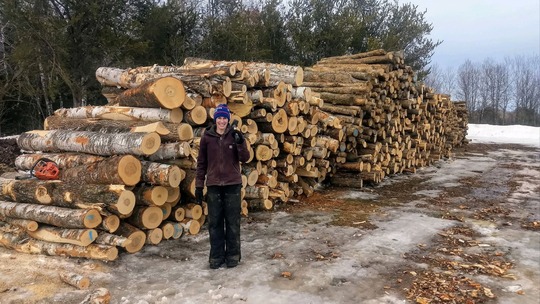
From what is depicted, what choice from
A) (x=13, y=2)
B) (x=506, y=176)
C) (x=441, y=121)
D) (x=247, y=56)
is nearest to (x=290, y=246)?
(x=506, y=176)

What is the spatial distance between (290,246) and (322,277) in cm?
107

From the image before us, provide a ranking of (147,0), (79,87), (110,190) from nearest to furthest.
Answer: (110,190) → (79,87) → (147,0)

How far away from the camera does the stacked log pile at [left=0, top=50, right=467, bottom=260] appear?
→ 5160 mm

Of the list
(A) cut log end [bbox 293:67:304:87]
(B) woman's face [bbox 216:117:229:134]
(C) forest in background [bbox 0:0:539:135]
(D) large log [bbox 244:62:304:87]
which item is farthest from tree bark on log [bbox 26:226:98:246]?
(C) forest in background [bbox 0:0:539:135]

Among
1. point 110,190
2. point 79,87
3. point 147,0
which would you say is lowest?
point 110,190

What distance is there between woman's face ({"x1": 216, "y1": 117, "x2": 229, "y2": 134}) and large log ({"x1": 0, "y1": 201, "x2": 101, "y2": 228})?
179 cm

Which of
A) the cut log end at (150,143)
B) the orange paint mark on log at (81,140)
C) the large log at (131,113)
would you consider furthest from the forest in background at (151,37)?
the cut log end at (150,143)

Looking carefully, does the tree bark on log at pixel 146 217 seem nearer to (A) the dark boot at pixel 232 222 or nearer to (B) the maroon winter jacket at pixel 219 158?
(B) the maroon winter jacket at pixel 219 158

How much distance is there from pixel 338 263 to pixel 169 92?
11.0 feet

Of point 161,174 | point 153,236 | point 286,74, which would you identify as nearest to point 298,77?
point 286,74

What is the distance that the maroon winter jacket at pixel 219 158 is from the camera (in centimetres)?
497

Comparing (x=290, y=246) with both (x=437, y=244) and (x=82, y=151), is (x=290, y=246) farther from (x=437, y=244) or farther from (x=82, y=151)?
(x=82, y=151)

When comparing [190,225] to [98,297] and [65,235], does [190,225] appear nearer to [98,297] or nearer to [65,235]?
[65,235]

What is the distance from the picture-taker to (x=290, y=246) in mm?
5641
